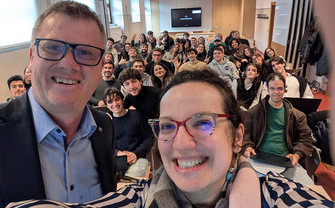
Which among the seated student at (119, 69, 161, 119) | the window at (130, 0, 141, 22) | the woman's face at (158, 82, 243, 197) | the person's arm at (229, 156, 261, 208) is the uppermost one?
the window at (130, 0, 141, 22)

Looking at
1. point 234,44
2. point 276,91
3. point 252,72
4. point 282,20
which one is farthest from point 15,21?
point 282,20

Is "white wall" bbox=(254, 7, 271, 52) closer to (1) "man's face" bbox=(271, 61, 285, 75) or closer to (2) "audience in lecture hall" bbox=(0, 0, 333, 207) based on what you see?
(2) "audience in lecture hall" bbox=(0, 0, 333, 207)

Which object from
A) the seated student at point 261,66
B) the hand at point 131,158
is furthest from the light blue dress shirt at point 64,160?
the seated student at point 261,66

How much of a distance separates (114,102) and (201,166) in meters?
2.33

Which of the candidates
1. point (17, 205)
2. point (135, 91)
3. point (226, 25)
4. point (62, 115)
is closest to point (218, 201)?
point (17, 205)

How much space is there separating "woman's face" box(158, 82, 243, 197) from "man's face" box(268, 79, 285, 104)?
198 cm

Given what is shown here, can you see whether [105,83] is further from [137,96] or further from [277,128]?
[277,128]

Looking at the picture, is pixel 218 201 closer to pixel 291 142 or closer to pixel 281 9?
pixel 291 142

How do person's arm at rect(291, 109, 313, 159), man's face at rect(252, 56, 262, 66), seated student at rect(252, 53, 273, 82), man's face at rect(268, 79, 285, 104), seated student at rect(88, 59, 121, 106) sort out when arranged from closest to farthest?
1. person's arm at rect(291, 109, 313, 159)
2. man's face at rect(268, 79, 285, 104)
3. seated student at rect(88, 59, 121, 106)
4. seated student at rect(252, 53, 273, 82)
5. man's face at rect(252, 56, 262, 66)

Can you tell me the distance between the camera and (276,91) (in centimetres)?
272

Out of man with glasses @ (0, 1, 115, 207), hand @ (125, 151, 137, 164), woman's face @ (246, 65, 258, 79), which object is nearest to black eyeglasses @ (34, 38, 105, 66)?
man with glasses @ (0, 1, 115, 207)

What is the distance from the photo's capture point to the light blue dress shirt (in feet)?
3.53

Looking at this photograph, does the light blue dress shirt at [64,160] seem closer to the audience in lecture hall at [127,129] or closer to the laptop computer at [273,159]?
the audience in lecture hall at [127,129]

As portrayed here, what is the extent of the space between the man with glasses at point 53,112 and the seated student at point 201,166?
1.04 feet
